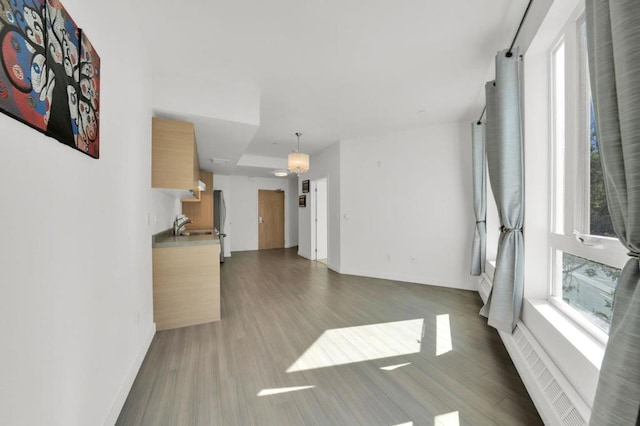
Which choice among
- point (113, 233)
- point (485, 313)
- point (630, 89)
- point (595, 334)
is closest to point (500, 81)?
point (630, 89)

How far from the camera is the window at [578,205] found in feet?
3.97

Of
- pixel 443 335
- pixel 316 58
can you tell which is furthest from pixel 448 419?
pixel 316 58

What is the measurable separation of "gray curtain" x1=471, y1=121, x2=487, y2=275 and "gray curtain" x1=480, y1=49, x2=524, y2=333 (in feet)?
5.45

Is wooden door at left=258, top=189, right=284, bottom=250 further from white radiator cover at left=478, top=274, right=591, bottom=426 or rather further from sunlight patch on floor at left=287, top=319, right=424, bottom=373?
white radiator cover at left=478, top=274, right=591, bottom=426

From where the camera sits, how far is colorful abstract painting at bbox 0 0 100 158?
2.23 ft

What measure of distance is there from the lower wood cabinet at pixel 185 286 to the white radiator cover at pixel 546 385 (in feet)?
9.09

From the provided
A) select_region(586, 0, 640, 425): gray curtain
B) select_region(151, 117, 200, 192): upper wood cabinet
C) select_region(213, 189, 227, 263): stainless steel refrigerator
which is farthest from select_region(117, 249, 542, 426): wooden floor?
select_region(213, 189, 227, 263): stainless steel refrigerator

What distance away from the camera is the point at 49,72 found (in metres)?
0.85

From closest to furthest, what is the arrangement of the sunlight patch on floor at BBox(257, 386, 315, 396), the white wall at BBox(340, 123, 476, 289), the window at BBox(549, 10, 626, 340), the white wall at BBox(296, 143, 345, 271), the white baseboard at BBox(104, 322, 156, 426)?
the window at BBox(549, 10, 626, 340) → the white baseboard at BBox(104, 322, 156, 426) → the sunlight patch on floor at BBox(257, 386, 315, 396) → the white wall at BBox(340, 123, 476, 289) → the white wall at BBox(296, 143, 345, 271)

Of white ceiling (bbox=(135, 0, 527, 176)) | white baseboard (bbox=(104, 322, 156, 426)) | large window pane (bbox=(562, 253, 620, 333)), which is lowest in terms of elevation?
white baseboard (bbox=(104, 322, 156, 426))

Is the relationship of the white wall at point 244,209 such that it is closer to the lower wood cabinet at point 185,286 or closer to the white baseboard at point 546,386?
the lower wood cabinet at point 185,286

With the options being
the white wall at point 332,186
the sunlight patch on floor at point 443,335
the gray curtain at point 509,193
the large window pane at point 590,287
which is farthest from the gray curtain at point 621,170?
the white wall at point 332,186

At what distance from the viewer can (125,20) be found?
5.30 feet

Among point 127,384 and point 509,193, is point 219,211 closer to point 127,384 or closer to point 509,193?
point 127,384
